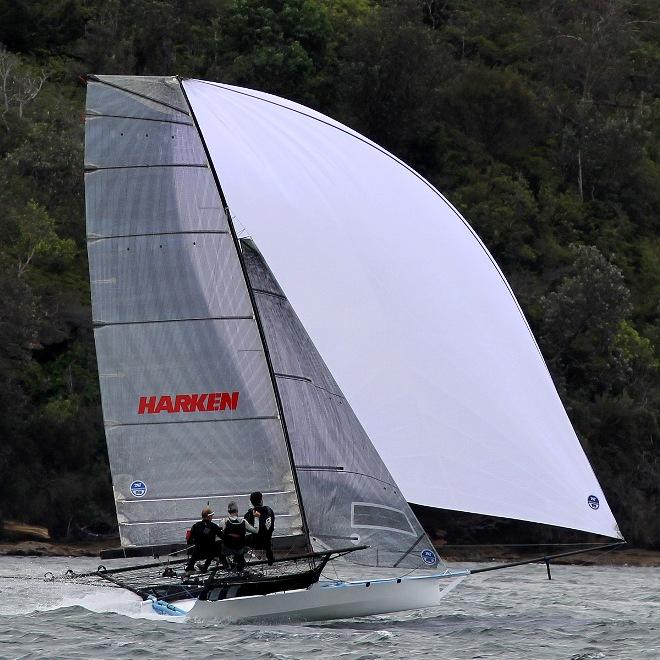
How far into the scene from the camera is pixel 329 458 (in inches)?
587

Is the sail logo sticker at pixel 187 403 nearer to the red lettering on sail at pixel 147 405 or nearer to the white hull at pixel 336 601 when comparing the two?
the red lettering on sail at pixel 147 405

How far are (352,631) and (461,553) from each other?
540 inches

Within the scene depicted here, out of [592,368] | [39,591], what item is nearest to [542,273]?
[592,368]

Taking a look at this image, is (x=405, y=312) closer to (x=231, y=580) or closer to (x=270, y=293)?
(x=270, y=293)

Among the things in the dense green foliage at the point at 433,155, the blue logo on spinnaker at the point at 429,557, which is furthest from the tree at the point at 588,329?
the blue logo on spinnaker at the point at 429,557

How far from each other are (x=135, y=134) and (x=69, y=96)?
2871 centimetres

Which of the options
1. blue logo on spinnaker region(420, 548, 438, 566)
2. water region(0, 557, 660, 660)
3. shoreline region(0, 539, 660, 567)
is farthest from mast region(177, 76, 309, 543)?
shoreline region(0, 539, 660, 567)

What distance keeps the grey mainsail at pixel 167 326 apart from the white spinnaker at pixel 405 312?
21.3 inches

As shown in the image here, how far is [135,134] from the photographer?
50.6 ft

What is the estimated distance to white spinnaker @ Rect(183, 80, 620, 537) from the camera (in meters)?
13.8

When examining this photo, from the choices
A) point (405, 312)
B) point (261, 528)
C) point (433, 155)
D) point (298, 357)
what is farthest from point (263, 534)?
point (433, 155)

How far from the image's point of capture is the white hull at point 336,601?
47.3ft

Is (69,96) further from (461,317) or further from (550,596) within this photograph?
(461,317)

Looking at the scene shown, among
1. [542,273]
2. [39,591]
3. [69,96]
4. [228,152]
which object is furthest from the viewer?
[69,96]
